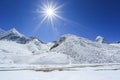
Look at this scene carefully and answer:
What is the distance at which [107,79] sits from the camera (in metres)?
16.4

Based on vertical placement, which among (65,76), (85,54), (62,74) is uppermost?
(85,54)

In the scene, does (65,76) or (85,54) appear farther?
(85,54)

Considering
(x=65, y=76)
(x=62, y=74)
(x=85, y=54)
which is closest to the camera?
(x=65, y=76)

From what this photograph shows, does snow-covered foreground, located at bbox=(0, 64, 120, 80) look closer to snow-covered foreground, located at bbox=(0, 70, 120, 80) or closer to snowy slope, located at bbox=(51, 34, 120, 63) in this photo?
snow-covered foreground, located at bbox=(0, 70, 120, 80)

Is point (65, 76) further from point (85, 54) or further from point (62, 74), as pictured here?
point (85, 54)

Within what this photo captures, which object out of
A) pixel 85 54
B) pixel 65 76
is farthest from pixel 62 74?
pixel 85 54

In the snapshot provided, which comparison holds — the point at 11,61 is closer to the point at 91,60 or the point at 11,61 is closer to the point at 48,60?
the point at 48,60

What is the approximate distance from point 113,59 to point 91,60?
21.1 feet

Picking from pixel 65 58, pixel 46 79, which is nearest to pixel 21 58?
pixel 65 58

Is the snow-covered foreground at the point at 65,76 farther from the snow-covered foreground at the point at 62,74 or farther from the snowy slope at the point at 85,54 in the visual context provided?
the snowy slope at the point at 85,54

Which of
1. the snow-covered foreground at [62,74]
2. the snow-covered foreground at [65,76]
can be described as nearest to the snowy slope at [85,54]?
the snow-covered foreground at [62,74]

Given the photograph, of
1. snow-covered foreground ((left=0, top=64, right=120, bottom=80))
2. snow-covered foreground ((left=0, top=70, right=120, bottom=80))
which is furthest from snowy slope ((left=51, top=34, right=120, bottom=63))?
snow-covered foreground ((left=0, top=70, right=120, bottom=80))

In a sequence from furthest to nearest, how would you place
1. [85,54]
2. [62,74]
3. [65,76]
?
[85,54] → [62,74] → [65,76]

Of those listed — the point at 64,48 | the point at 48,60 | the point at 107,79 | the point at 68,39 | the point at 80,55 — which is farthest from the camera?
the point at 68,39
